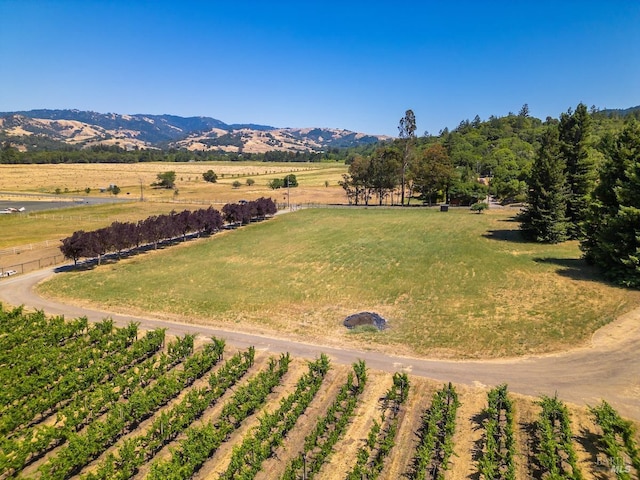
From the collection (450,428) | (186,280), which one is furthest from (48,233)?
(450,428)

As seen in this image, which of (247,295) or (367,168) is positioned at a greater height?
(367,168)

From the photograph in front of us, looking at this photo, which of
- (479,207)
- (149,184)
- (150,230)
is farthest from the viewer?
(149,184)

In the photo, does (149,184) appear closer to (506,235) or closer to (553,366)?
(506,235)

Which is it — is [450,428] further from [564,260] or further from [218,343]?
[564,260]

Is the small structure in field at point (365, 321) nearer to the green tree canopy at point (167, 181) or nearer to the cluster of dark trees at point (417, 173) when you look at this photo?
the cluster of dark trees at point (417, 173)

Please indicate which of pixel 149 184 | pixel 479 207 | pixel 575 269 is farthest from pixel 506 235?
pixel 149 184

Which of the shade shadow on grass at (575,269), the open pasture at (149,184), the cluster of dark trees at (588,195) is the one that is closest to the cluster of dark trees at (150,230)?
the open pasture at (149,184)
